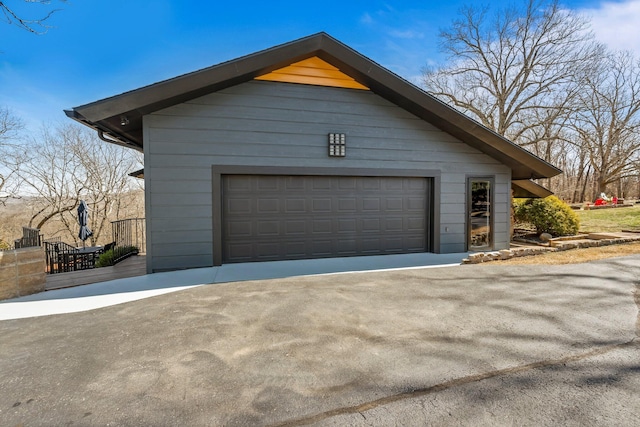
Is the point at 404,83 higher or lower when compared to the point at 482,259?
higher

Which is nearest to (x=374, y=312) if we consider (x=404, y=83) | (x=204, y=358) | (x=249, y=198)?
(x=204, y=358)

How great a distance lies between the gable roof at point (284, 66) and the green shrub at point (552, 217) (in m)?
2.55

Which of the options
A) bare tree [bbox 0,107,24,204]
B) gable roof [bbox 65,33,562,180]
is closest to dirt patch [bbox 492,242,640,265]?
gable roof [bbox 65,33,562,180]

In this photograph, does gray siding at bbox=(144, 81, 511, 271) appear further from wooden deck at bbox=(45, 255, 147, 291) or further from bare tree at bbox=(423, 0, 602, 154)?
bare tree at bbox=(423, 0, 602, 154)

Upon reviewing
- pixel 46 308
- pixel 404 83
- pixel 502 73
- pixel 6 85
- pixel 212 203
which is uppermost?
pixel 502 73

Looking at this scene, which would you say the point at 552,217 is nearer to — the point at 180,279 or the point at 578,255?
the point at 578,255

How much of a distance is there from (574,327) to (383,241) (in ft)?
14.9

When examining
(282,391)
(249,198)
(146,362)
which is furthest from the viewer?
(249,198)

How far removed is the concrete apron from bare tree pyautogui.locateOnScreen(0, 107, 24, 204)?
17.1m

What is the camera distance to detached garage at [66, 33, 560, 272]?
19.6 feet

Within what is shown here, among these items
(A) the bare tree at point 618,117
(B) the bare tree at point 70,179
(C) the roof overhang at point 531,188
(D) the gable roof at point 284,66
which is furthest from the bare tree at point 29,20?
(A) the bare tree at point 618,117

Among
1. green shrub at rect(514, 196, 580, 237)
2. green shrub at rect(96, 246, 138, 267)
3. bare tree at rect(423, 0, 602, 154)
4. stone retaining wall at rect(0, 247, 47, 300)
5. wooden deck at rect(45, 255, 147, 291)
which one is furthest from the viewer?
bare tree at rect(423, 0, 602, 154)

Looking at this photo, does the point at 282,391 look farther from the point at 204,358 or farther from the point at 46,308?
the point at 46,308

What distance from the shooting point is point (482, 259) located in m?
6.58
